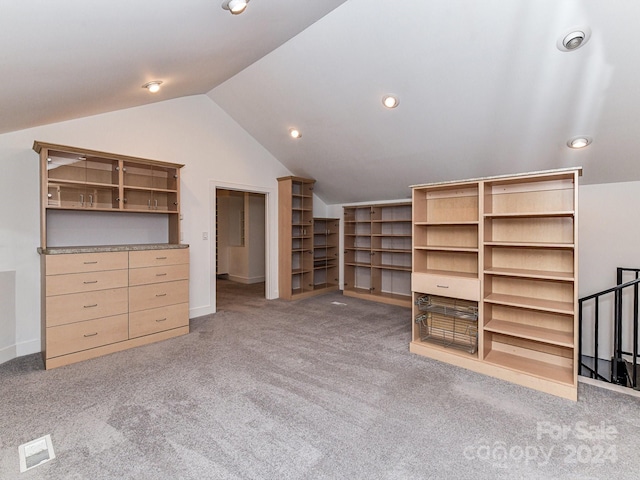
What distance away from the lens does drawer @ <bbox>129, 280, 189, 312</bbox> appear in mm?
3320

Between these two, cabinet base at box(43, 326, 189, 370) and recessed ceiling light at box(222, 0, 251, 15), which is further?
cabinet base at box(43, 326, 189, 370)

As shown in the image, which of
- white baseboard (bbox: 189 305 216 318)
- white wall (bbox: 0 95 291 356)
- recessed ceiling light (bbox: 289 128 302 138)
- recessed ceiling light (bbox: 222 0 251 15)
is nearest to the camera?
recessed ceiling light (bbox: 222 0 251 15)

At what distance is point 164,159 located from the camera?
13.6ft

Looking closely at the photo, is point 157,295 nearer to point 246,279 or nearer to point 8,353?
point 8,353

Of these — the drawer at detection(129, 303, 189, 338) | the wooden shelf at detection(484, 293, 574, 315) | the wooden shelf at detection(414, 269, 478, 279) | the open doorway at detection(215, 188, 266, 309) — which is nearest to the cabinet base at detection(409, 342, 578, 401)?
the wooden shelf at detection(484, 293, 574, 315)

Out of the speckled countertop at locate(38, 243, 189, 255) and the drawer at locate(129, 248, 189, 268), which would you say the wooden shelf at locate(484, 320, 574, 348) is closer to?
the drawer at locate(129, 248, 189, 268)

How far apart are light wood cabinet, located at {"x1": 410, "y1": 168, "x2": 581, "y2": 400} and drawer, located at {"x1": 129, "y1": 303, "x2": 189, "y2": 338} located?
2.62 meters

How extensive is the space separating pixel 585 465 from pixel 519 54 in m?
2.81

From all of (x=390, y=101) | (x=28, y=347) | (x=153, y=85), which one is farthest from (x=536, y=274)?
(x=28, y=347)

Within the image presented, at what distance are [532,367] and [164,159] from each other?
15.2 ft

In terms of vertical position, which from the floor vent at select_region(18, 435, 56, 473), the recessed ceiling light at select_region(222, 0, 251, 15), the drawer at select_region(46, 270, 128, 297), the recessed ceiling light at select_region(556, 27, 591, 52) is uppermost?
the recessed ceiling light at select_region(556, 27, 591, 52)

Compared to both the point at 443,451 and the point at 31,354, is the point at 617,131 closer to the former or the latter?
the point at 443,451

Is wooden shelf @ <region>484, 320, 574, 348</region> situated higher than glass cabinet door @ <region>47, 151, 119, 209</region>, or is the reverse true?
glass cabinet door @ <region>47, 151, 119, 209</region>

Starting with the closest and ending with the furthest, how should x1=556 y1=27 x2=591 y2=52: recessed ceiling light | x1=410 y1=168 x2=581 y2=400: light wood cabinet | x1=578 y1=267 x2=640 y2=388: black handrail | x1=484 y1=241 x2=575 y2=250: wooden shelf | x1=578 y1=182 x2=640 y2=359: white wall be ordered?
1. x1=556 y1=27 x2=591 y2=52: recessed ceiling light
2. x1=484 y1=241 x2=575 y2=250: wooden shelf
3. x1=410 y1=168 x2=581 y2=400: light wood cabinet
4. x1=578 y1=267 x2=640 y2=388: black handrail
5. x1=578 y1=182 x2=640 y2=359: white wall
